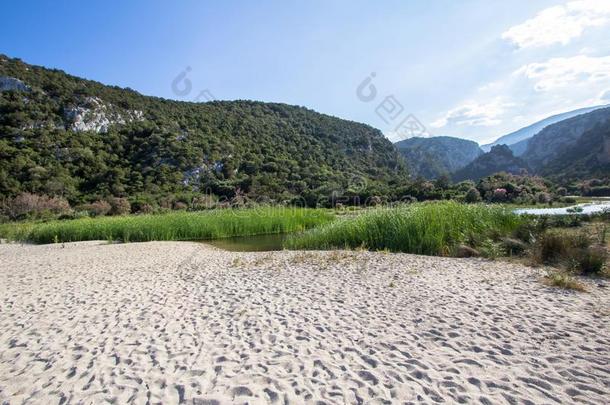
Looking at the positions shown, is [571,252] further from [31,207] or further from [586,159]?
[586,159]

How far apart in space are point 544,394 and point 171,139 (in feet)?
188

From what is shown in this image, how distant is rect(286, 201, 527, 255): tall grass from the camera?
11.7 metres

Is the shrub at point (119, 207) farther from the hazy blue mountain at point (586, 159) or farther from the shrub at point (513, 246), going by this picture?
the hazy blue mountain at point (586, 159)

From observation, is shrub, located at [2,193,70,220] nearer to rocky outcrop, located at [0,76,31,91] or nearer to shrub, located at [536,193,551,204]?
rocky outcrop, located at [0,76,31,91]

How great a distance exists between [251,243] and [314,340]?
13994 mm

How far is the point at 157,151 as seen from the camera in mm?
51375

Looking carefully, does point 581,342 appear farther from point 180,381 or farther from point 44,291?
point 44,291

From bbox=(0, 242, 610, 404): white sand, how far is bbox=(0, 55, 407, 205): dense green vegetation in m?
32.5

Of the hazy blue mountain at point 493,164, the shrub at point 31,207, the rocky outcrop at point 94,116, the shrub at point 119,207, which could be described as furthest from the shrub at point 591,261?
the hazy blue mountain at point 493,164

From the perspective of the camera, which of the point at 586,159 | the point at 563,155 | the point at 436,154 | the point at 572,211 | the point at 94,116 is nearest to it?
the point at 572,211

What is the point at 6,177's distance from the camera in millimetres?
37062

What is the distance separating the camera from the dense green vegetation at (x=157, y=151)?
41688 millimetres

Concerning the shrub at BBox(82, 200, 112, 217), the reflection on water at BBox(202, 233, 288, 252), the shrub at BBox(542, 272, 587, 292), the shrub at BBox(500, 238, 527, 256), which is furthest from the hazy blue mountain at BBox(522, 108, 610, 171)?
the shrub at BBox(82, 200, 112, 217)

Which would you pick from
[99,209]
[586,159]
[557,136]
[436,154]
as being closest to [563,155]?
[586,159]
